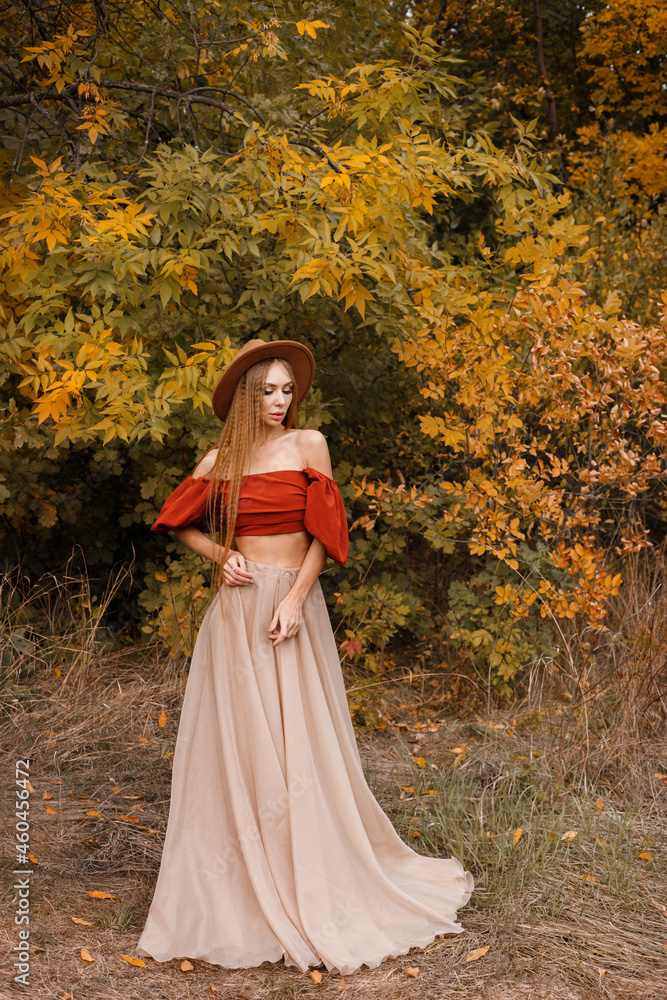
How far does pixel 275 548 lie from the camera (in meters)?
2.90

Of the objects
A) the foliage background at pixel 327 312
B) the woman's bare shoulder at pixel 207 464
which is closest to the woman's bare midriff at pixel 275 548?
the woman's bare shoulder at pixel 207 464

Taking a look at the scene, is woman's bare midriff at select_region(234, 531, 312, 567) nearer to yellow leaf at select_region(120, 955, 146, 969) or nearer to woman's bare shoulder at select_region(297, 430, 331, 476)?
woman's bare shoulder at select_region(297, 430, 331, 476)

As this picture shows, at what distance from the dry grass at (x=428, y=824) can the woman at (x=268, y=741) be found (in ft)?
0.42

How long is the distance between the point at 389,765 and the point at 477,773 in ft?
1.45

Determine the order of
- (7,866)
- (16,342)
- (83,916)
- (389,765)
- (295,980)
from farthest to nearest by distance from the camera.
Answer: (389,765)
(16,342)
(7,866)
(83,916)
(295,980)

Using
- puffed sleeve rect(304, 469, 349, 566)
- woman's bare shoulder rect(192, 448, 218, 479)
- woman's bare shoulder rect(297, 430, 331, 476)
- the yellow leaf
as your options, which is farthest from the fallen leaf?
woman's bare shoulder rect(192, 448, 218, 479)

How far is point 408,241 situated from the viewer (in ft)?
14.6

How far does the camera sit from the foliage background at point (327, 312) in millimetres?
3709

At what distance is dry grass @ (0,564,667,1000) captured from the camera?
2.70 m

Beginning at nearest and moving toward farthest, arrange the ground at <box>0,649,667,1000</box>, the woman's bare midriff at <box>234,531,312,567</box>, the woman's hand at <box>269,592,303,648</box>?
the ground at <box>0,649,667,1000</box> → the woman's hand at <box>269,592,303,648</box> → the woman's bare midriff at <box>234,531,312,567</box>

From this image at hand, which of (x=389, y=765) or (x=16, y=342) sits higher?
(x=16, y=342)

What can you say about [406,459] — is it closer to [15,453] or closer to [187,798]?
[15,453]

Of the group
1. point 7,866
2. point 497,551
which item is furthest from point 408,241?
point 7,866

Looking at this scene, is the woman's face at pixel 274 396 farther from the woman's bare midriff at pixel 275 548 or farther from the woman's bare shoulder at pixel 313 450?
the woman's bare midriff at pixel 275 548
